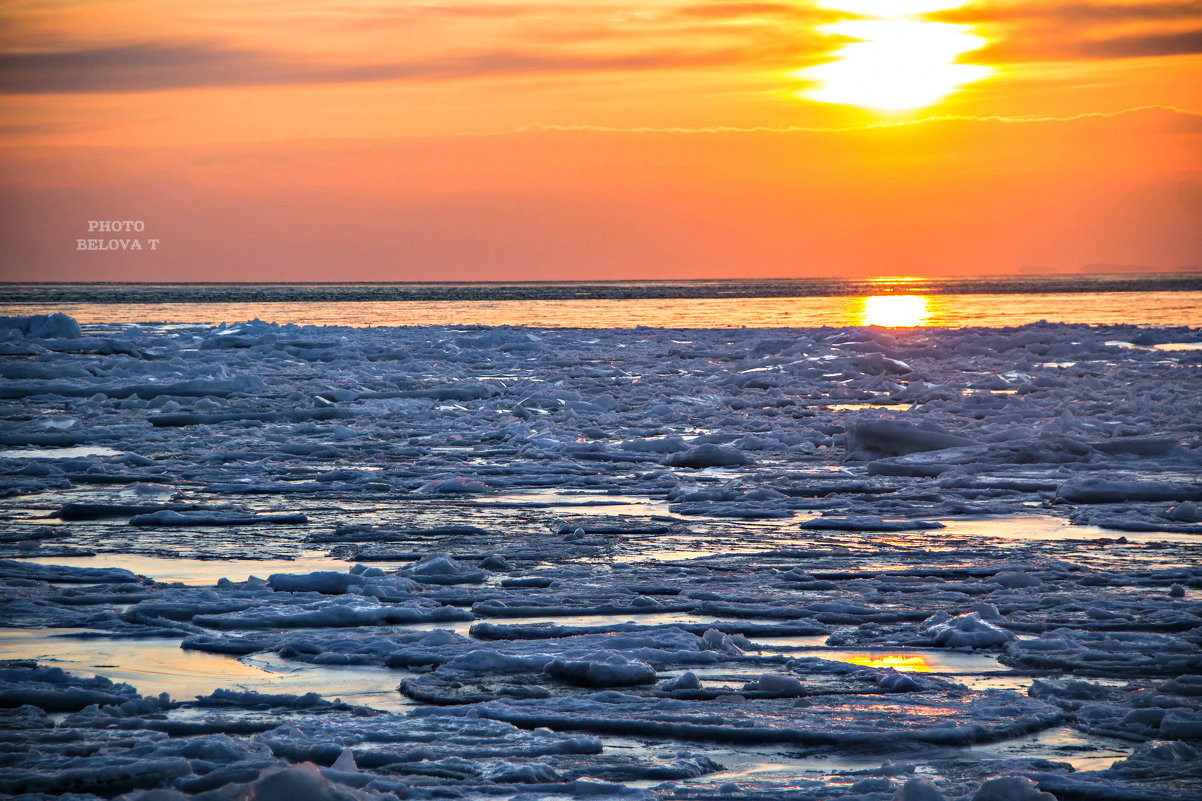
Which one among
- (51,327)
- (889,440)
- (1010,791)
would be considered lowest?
(1010,791)

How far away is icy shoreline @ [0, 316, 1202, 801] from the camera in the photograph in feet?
9.94

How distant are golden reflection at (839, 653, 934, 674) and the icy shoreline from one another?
0.02 meters

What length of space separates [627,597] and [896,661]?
1.23 meters

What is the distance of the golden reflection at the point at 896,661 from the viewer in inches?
153

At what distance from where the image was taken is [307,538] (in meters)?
6.25

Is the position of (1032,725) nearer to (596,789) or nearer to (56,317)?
(596,789)

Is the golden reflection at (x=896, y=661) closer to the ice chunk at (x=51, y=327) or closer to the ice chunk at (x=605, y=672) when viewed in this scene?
the ice chunk at (x=605, y=672)

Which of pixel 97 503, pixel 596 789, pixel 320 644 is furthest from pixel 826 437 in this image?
pixel 596 789

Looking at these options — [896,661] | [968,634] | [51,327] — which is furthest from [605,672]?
[51,327]

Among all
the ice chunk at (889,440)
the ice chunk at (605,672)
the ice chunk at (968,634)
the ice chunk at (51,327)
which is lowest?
the ice chunk at (605,672)

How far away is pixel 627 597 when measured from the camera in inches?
191

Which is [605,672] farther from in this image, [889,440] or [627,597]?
[889,440]

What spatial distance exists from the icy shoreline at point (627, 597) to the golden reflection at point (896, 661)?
0.02m

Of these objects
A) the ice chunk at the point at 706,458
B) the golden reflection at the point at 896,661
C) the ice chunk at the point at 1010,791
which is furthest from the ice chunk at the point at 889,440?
the ice chunk at the point at 1010,791
